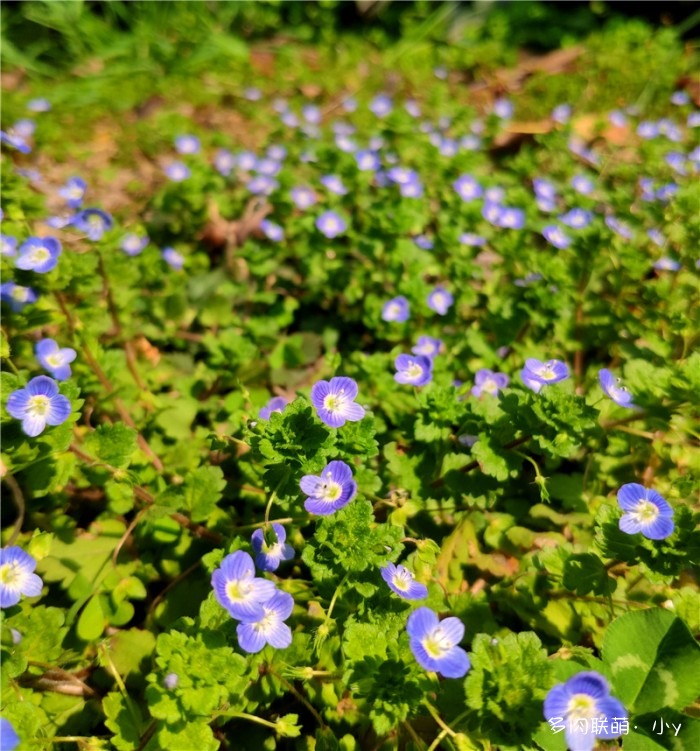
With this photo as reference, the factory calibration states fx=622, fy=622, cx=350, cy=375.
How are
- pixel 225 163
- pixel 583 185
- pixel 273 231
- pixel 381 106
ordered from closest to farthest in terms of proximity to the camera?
pixel 273 231
pixel 583 185
pixel 225 163
pixel 381 106

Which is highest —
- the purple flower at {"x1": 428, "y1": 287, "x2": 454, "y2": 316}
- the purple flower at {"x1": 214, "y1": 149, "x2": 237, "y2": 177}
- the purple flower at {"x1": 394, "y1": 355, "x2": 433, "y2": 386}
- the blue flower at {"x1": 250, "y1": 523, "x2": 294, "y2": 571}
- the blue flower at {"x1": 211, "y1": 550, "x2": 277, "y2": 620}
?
the purple flower at {"x1": 394, "y1": 355, "x2": 433, "y2": 386}

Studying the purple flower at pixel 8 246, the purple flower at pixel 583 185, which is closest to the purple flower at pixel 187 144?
the purple flower at pixel 8 246

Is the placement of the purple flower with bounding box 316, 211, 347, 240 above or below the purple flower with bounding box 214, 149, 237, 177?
above

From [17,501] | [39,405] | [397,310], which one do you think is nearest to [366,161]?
[397,310]

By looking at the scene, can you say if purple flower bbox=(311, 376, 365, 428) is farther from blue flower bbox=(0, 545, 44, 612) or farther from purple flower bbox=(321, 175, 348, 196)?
purple flower bbox=(321, 175, 348, 196)

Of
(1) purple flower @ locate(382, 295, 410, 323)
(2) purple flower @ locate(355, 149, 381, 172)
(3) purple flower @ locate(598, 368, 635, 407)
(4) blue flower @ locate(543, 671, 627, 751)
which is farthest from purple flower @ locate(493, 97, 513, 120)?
(4) blue flower @ locate(543, 671, 627, 751)

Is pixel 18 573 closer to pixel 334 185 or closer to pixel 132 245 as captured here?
pixel 132 245
